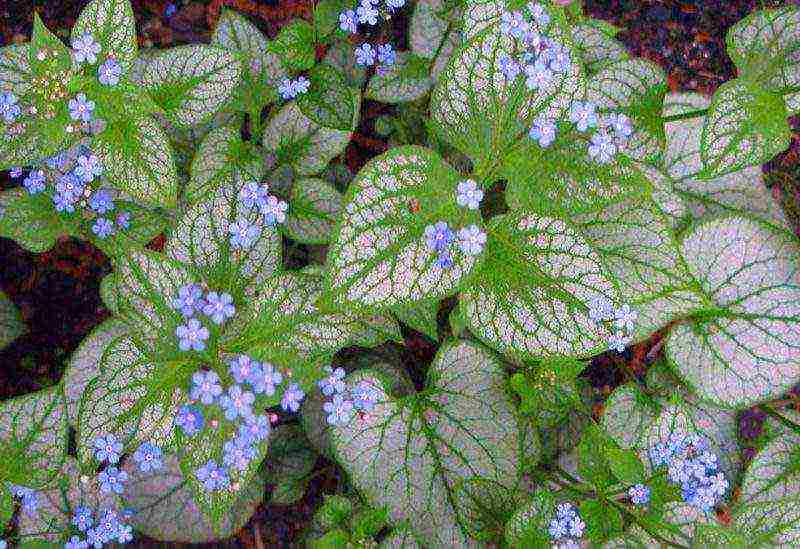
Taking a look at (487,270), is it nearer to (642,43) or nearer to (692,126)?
(692,126)

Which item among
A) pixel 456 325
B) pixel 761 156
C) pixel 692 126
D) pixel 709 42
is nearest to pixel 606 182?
pixel 761 156

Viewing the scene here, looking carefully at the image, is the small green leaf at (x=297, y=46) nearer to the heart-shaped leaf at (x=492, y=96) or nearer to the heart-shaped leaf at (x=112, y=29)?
the heart-shaped leaf at (x=112, y=29)

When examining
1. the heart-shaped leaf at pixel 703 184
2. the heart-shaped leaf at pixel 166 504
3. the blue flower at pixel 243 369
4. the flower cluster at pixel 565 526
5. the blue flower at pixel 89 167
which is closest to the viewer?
the blue flower at pixel 243 369

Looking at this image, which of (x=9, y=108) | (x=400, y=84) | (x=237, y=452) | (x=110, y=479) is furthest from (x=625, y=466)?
(x=9, y=108)

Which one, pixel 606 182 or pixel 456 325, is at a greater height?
pixel 456 325

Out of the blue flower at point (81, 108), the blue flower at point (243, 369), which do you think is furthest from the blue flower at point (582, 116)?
the blue flower at point (81, 108)

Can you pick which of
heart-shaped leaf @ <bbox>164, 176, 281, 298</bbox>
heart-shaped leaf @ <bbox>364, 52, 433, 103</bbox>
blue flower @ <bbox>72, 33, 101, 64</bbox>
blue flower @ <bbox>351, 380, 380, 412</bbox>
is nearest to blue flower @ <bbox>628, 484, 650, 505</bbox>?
blue flower @ <bbox>351, 380, 380, 412</bbox>

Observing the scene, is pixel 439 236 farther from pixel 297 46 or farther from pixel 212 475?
pixel 297 46
